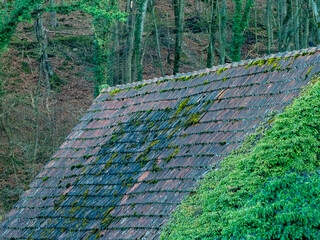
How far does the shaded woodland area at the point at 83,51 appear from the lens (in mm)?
21828

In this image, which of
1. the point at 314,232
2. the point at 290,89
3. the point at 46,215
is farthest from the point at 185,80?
the point at 314,232

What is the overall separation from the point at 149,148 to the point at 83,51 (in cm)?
2558

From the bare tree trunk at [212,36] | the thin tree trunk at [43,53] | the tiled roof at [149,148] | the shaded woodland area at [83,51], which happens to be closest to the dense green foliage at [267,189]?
the tiled roof at [149,148]

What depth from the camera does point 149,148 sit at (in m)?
8.92

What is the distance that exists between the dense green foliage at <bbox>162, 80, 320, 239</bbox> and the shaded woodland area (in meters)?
11.2

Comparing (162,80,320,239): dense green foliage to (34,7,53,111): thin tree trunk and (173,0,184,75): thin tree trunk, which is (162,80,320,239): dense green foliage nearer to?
(173,0,184,75): thin tree trunk

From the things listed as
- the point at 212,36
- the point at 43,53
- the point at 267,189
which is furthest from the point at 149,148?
the point at 43,53

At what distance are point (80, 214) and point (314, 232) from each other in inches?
183

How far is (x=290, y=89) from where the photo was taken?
293 inches

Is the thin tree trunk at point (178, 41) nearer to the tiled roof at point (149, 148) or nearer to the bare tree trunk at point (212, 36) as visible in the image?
the bare tree trunk at point (212, 36)

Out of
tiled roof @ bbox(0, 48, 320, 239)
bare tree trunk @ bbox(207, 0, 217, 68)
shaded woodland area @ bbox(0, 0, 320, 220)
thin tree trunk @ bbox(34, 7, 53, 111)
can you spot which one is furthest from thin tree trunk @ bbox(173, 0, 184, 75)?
tiled roof @ bbox(0, 48, 320, 239)

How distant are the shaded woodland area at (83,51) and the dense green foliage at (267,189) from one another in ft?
36.8

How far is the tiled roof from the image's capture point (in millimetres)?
7508

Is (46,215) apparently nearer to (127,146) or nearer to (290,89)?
(127,146)
